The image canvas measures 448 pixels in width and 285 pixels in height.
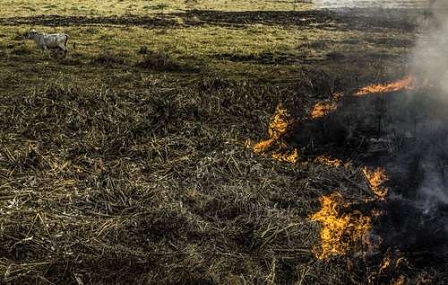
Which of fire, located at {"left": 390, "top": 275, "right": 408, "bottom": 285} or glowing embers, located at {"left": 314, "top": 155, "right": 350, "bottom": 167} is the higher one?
glowing embers, located at {"left": 314, "top": 155, "right": 350, "bottom": 167}

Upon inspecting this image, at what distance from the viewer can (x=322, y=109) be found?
38.6ft

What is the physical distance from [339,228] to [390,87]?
262 inches

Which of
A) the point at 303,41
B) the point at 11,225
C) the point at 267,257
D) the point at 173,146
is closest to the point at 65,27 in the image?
the point at 303,41

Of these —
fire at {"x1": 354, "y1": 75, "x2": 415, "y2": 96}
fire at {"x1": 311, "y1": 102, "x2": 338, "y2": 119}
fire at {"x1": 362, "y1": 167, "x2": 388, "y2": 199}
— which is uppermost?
fire at {"x1": 354, "y1": 75, "x2": 415, "y2": 96}

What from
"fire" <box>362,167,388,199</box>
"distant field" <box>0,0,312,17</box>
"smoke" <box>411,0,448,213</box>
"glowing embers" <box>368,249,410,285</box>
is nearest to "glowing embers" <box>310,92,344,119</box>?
"smoke" <box>411,0,448,213</box>

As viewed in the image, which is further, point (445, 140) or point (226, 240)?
point (445, 140)

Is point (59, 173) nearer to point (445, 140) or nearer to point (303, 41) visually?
point (445, 140)

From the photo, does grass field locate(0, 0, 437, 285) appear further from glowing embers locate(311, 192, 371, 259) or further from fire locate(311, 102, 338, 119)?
fire locate(311, 102, 338, 119)

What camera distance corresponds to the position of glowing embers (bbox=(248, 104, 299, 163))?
9508 mm

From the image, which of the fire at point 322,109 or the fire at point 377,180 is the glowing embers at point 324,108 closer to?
the fire at point 322,109

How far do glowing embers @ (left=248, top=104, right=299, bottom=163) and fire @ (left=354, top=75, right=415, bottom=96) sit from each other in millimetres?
2571

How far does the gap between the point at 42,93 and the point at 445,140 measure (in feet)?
29.4

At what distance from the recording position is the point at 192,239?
6840mm

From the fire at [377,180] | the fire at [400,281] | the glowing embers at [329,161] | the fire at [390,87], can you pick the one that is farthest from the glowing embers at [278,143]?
the fire at [400,281]
